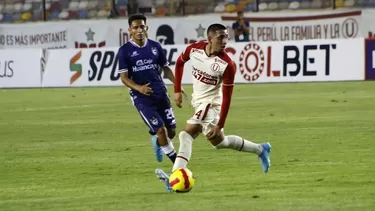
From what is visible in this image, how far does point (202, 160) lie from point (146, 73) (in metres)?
1.69

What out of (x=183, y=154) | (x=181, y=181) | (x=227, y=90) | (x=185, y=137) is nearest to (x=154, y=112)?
(x=185, y=137)

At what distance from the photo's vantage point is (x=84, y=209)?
10.3 meters

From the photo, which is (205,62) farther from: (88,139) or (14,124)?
(14,124)

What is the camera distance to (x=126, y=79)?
13.6 metres

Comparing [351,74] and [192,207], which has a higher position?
[192,207]

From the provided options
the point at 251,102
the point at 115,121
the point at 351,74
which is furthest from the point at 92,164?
the point at 351,74

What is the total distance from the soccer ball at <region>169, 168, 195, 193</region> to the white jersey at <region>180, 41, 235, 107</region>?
1.14 m

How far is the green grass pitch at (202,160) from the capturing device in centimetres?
1085

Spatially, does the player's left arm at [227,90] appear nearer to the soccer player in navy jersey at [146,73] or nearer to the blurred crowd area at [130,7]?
the soccer player in navy jersey at [146,73]

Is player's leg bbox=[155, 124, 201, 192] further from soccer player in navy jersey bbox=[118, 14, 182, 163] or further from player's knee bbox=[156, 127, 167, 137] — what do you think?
soccer player in navy jersey bbox=[118, 14, 182, 163]

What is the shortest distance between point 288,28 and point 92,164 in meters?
25.0

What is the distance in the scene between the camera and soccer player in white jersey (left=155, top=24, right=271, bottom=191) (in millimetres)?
11828

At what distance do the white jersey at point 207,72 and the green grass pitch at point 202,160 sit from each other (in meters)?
0.93

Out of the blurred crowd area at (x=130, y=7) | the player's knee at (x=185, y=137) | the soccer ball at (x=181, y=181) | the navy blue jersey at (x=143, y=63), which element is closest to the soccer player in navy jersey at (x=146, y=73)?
the navy blue jersey at (x=143, y=63)
